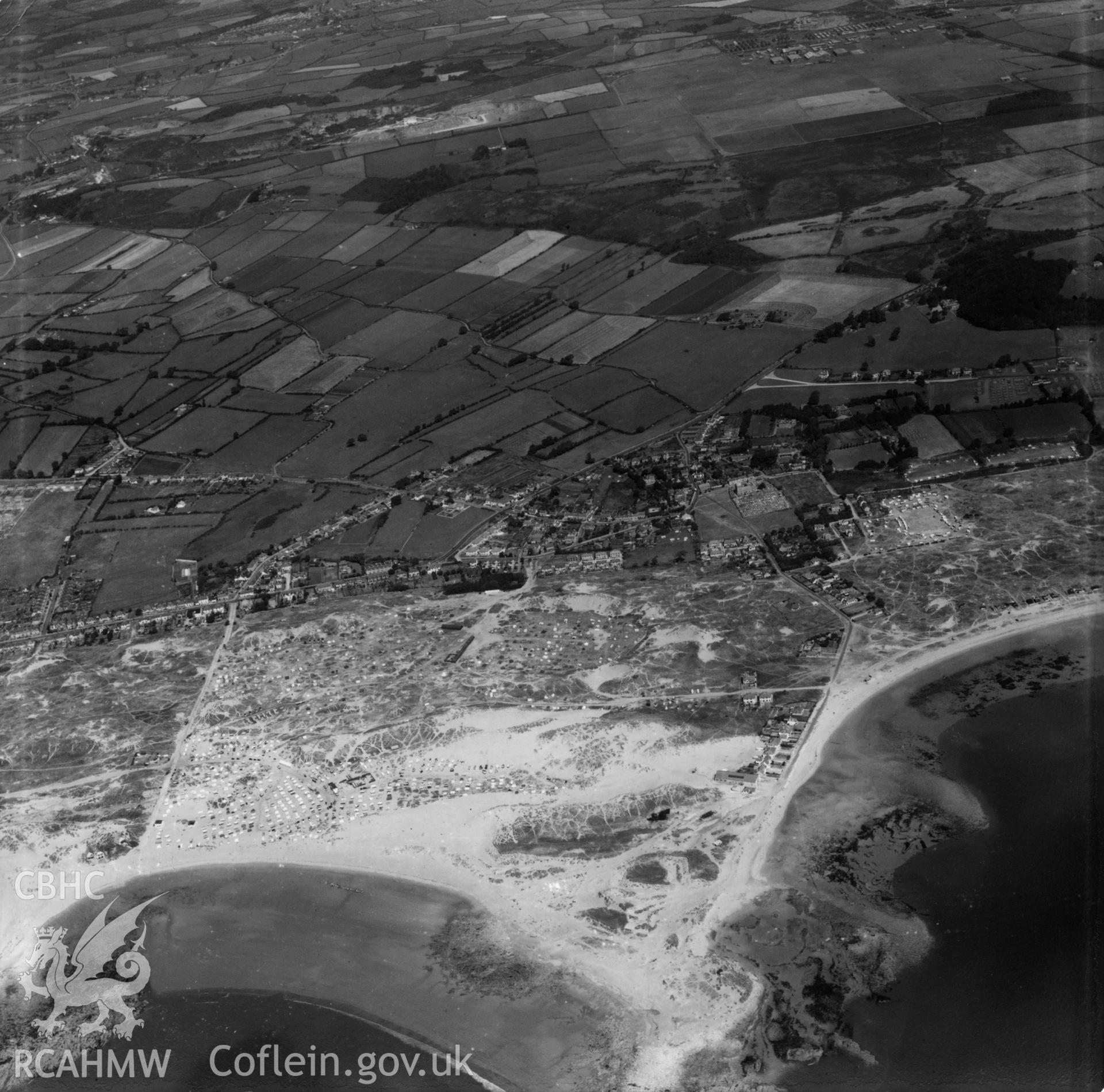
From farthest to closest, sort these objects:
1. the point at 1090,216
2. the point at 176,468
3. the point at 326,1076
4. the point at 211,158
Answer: the point at 211,158 < the point at 1090,216 < the point at 176,468 < the point at 326,1076

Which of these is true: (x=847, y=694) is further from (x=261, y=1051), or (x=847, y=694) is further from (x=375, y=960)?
(x=261, y=1051)

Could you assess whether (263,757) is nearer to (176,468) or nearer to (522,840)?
(522,840)

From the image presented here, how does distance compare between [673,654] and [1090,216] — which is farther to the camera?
[1090,216]

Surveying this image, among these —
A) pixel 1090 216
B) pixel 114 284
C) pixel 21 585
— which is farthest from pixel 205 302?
pixel 1090 216

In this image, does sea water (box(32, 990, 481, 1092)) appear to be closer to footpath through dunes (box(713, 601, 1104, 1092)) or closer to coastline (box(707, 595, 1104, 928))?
footpath through dunes (box(713, 601, 1104, 1092))

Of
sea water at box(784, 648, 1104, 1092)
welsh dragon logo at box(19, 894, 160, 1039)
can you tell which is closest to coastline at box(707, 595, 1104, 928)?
sea water at box(784, 648, 1104, 1092)

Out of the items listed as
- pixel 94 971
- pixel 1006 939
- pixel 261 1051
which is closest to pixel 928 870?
pixel 1006 939

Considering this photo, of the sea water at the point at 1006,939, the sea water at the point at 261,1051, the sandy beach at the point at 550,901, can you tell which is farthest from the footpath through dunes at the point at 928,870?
the sea water at the point at 261,1051

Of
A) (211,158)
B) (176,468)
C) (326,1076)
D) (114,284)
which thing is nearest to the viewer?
(326,1076)
